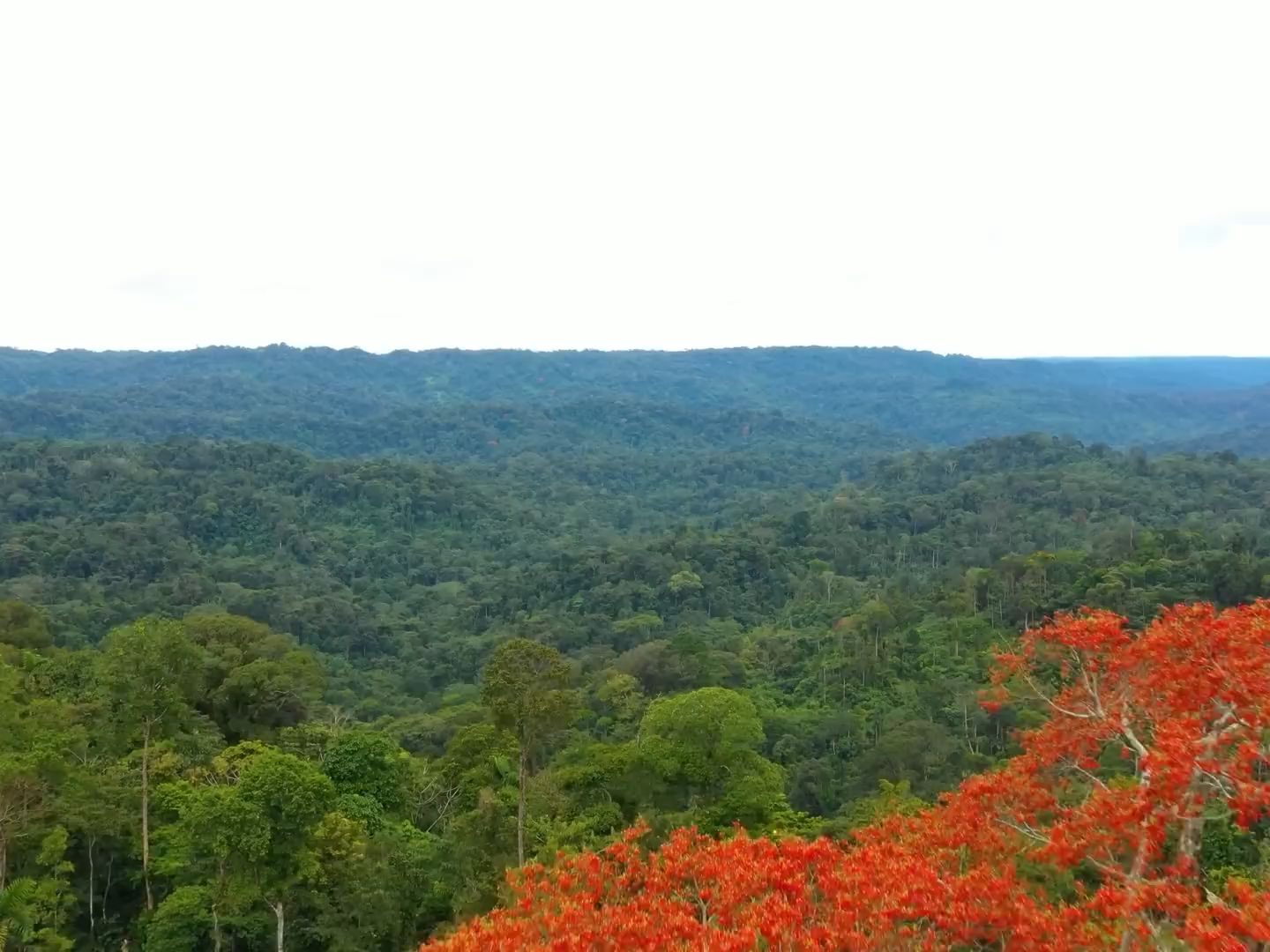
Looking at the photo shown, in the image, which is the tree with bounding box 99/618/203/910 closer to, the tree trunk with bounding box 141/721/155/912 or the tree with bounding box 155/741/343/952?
the tree trunk with bounding box 141/721/155/912

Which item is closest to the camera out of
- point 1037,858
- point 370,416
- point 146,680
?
point 1037,858

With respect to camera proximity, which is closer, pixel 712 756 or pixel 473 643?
pixel 712 756

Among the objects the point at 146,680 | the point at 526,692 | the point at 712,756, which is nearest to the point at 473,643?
the point at 712,756

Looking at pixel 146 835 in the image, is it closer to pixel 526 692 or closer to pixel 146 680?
pixel 146 680

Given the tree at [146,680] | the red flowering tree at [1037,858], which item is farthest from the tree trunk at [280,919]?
the red flowering tree at [1037,858]

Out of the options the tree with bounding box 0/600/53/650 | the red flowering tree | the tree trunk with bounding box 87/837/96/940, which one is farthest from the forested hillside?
the red flowering tree

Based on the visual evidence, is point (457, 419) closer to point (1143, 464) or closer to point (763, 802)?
point (1143, 464)

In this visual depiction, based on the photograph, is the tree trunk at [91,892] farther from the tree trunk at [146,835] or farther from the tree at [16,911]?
the tree at [16,911]
